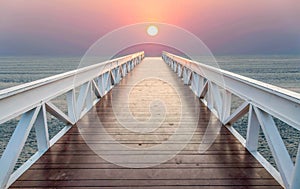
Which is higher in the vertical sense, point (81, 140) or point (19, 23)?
point (19, 23)

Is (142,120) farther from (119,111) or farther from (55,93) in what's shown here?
(55,93)

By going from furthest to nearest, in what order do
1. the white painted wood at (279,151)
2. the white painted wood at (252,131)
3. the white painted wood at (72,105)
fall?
the white painted wood at (72,105)
the white painted wood at (252,131)
the white painted wood at (279,151)

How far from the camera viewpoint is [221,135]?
3.15 m

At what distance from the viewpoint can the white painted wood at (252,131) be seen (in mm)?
2578

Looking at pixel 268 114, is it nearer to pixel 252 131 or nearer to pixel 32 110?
pixel 252 131

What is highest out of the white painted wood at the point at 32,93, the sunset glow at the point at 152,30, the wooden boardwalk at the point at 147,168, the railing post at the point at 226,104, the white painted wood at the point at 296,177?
the sunset glow at the point at 152,30

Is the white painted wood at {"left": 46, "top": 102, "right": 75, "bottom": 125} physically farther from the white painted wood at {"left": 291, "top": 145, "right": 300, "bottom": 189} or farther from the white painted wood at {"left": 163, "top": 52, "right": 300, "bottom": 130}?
the white painted wood at {"left": 291, "top": 145, "right": 300, "bottom": 189}

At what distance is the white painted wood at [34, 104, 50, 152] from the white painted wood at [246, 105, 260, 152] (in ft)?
6.82

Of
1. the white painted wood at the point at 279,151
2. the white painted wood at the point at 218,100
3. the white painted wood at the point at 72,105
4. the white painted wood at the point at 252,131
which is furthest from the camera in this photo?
the white painted wood at the point at 218,100

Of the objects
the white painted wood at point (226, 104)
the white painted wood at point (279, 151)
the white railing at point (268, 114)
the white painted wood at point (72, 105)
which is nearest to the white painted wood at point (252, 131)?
the white railing at point (268, 114)

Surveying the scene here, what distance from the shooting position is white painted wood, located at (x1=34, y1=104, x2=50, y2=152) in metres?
2.59

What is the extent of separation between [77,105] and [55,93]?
0.93m

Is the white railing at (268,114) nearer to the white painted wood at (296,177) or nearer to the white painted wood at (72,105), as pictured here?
the white painted wood at (296,177)

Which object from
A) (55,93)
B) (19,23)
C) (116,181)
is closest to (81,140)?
(55,93)
